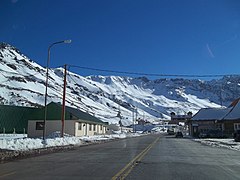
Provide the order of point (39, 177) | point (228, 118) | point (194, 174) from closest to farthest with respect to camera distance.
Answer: point (39, 177) < point (194, 174) < point (228, 118)

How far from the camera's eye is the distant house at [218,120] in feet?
189

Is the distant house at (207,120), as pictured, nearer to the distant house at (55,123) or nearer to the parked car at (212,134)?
the parked car at (212,134)

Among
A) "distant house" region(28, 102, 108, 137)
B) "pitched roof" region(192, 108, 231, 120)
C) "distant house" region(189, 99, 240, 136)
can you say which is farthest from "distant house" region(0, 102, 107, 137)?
"pitched roof" region(192, 108, 231, 120)

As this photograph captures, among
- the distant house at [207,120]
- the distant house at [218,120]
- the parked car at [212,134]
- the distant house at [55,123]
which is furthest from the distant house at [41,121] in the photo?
the distant house at [218,120]

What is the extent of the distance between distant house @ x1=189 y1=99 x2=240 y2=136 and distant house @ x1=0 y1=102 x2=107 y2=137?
21996mm

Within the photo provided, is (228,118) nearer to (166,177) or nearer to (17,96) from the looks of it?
(166,177)

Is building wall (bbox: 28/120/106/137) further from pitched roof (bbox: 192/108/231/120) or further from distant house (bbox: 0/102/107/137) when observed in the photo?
pitched roof (bbox: 192/108/231/120)

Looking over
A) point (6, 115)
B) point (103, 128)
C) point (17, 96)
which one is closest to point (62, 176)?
point (6, 115)

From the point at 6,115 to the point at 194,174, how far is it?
5932 centimetres

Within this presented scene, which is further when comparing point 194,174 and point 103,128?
point 103,128

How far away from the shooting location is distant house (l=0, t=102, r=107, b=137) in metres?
54.1

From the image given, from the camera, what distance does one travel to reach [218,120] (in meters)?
61.7

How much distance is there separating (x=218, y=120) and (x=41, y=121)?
3343 centimetres

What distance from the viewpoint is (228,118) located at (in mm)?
58531
